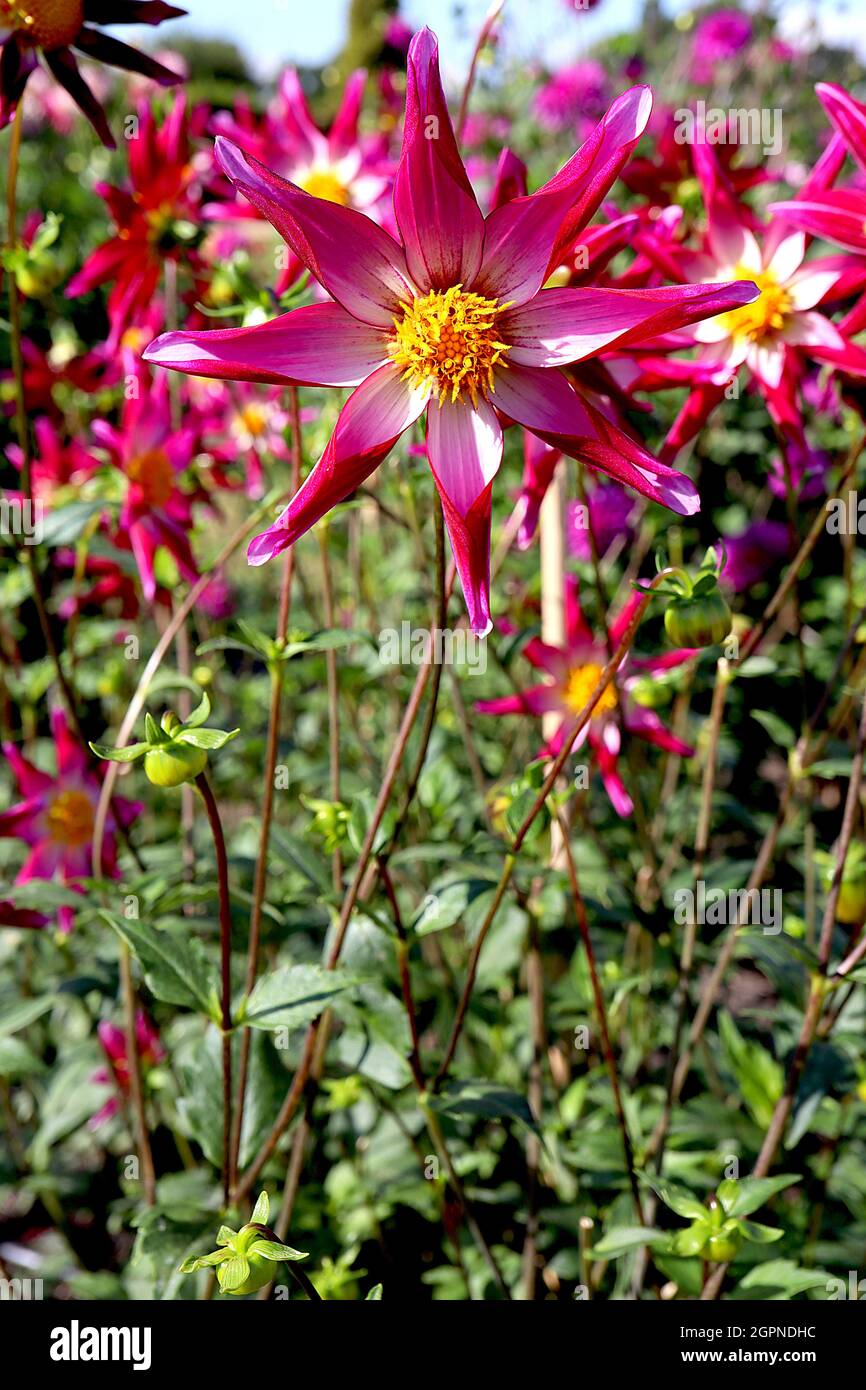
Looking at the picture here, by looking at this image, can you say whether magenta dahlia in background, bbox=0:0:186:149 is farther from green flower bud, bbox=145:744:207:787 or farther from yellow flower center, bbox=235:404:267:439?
yellow flower center, bbox=235:404:267:439

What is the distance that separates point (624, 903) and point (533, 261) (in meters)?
0.93

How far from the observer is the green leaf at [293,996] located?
922 millimetres

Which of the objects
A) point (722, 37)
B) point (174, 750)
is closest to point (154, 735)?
point (174, 750)

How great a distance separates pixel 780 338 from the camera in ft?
3.49

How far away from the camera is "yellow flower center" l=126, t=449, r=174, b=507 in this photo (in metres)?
1.47

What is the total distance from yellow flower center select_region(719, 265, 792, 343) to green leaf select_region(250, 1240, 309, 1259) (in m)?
0.92

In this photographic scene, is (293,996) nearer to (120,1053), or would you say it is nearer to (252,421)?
(120,1053)

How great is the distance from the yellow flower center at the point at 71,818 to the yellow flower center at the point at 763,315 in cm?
109

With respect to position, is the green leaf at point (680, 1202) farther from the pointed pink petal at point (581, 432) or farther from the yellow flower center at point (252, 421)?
the yellow flower center at point (252, 421)

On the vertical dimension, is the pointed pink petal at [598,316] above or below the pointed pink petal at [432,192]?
below

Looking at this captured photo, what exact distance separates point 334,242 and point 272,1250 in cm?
71

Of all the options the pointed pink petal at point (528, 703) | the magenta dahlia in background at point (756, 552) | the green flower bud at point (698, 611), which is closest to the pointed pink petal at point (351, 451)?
the green flower bud at point (698, 611)

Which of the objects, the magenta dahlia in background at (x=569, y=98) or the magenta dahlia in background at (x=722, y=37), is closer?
the magenta dahlia in background at (x=569, y=98)

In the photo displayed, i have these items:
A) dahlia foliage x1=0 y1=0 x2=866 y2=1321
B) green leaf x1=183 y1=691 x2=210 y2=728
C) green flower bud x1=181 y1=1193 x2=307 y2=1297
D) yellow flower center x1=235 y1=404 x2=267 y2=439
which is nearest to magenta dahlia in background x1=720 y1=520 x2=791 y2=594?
dahlia foliage x1=0 y1=0 x2=866 y2=1321
